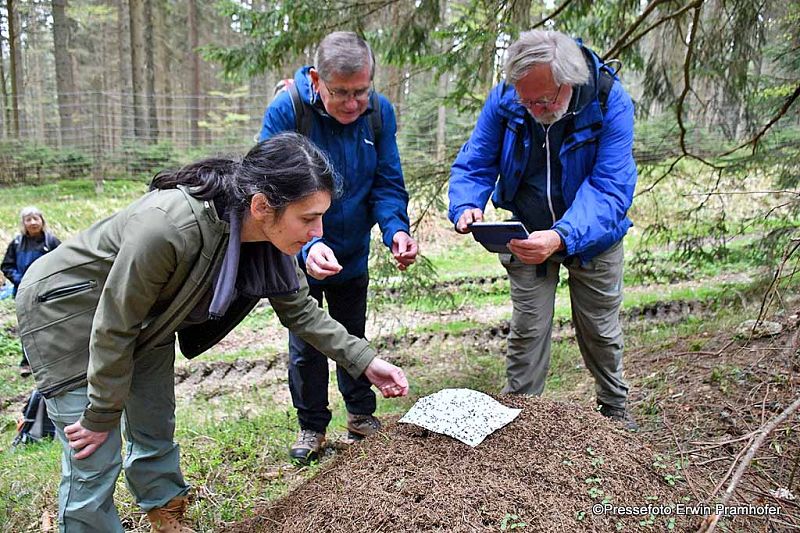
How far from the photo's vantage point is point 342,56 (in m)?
3.02

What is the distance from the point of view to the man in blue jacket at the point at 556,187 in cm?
300

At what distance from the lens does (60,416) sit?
92.9 inches

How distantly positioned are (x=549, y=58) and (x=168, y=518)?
2.81 meters

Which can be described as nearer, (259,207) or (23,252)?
(259,207)

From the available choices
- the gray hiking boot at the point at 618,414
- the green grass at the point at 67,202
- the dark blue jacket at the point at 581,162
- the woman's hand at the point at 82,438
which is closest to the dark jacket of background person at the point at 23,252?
the green grass at the point at 67,202

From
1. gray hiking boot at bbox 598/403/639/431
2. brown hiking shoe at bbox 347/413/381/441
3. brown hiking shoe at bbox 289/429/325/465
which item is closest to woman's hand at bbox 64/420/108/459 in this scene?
brown hiking shoe at bbox 289/429/325/465

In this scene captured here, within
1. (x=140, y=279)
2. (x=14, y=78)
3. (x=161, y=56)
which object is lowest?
(x=140, y=279)

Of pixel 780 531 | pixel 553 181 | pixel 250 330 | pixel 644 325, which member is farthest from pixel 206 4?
pixel 780 531

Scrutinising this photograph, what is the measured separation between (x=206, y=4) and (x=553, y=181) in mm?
23347

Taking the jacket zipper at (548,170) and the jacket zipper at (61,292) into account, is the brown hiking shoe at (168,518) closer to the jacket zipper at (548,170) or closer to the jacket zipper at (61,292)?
the jacket zipper at (61,292)

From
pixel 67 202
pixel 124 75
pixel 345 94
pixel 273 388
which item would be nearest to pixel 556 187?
pixel 345 94

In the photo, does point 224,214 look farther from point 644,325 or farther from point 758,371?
point 644,325

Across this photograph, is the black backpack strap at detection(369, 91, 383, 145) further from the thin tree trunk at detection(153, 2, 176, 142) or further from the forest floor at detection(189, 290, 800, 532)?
the thin tree trunk at detection(153, 2, 176, 142)

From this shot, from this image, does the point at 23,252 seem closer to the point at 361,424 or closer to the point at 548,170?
the point at 361,424
